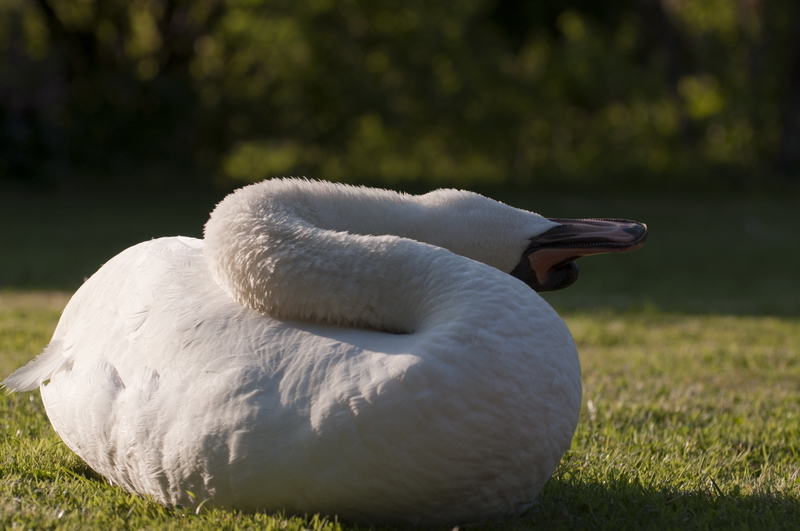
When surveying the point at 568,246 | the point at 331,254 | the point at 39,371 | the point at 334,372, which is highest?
the point at 331,254

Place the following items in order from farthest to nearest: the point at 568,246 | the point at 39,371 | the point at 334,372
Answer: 1. the point at 39,371
2. the point at 568,246
3. the point at 334,372

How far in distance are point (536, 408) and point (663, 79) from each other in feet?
62.6

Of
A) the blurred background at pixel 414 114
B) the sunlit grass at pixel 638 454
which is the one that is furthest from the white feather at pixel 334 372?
the blurred background at pixel 414 114

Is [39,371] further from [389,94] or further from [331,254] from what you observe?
[389,94]

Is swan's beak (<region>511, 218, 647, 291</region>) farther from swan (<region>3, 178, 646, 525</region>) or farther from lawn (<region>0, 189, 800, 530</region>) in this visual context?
lawn (<region>0, 189, 800, 530</region>)

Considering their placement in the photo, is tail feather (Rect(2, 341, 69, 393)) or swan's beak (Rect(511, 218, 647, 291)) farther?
tail feather (Rect(2, 341, 69, 393))

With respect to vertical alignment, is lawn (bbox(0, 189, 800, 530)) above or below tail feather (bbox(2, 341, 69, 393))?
below

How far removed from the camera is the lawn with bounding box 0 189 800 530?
2.34 meters

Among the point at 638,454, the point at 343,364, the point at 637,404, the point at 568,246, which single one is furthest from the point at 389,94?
the point at 343,364

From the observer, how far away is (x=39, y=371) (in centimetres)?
281

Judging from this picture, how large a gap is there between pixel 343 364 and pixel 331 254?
0.34 meters

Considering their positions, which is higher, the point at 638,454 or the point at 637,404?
the point at 638,454

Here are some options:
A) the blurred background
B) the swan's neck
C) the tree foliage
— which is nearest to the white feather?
the swan's neck

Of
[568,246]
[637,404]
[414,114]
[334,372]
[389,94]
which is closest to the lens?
[334,372]
